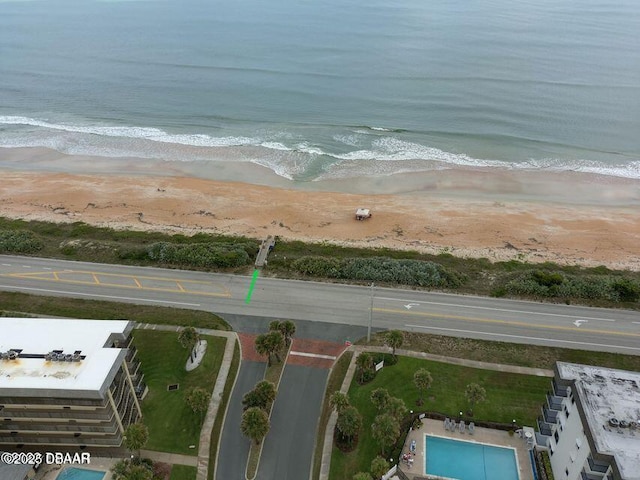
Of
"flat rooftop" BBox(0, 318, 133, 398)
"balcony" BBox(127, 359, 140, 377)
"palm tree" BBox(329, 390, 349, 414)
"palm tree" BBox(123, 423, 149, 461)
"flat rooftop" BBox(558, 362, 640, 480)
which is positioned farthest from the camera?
"balcony" BBox(127, 359, 140, 377)

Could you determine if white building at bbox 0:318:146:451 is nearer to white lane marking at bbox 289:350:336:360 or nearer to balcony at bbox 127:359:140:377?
balcony at bbox 127:359:140:377

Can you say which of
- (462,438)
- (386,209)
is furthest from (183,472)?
(386,209)

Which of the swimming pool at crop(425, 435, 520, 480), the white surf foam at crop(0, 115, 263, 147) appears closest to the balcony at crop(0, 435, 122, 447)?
the swimming pool at crop(425, 435, 520, 480)

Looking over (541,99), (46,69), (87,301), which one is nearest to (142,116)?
(46,69)

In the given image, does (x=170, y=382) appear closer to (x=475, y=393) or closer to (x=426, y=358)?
(x=426, y=358)

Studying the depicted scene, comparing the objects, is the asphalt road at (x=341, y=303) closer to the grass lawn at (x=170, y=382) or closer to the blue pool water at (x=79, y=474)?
the grass lawn at (x=170, y=382)

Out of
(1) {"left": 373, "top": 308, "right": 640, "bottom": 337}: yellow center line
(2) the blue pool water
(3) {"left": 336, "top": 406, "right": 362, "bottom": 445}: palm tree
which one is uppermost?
(1) {"left": 373, "top": 308, "right": 640, "bottom": 337}: yellow center line
